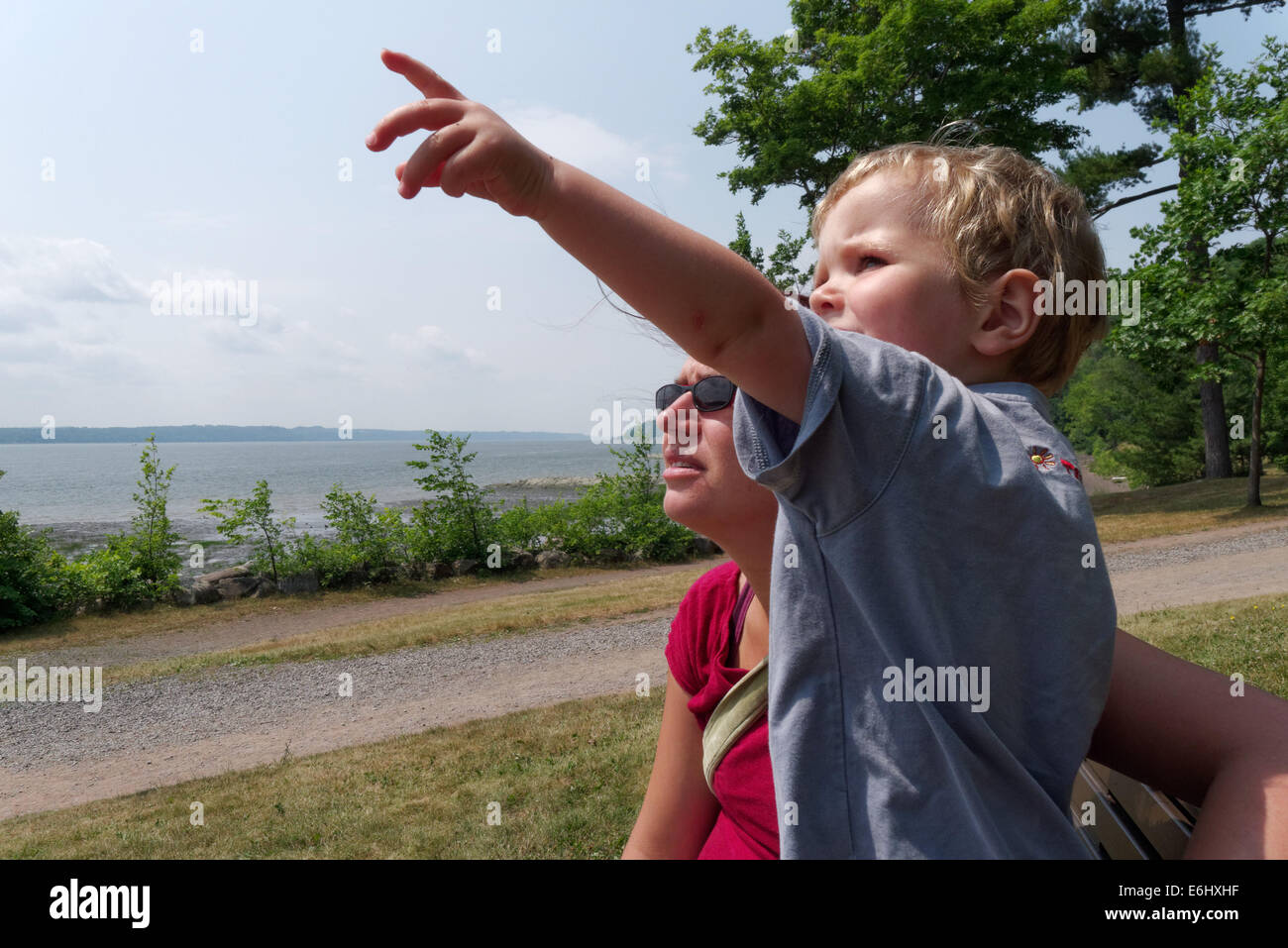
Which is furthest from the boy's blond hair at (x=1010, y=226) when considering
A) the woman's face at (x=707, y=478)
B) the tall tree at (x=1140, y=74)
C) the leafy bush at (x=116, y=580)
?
the tall tree at (x=1140, y=74)

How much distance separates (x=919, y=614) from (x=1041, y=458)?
26 cm

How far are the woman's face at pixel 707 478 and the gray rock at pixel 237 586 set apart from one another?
15402mm

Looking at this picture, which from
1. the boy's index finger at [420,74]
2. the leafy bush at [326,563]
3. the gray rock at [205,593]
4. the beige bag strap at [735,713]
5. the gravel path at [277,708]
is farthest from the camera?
the leafy bush at [326,563]

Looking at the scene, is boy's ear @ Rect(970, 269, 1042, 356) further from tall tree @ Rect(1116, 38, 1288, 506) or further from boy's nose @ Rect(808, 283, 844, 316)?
tall tree @ Rect(1116, 38, 1288, 506)

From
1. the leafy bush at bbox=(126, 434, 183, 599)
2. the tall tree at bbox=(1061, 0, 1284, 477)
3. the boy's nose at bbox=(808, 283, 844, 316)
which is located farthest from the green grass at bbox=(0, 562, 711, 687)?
the tall tree at bbox=(1061, 0, 1284, 477)

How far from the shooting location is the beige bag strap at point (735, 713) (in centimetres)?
152

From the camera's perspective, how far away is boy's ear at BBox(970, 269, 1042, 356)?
1.29m

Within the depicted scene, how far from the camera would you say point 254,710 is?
28.7 feet

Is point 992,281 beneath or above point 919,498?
above

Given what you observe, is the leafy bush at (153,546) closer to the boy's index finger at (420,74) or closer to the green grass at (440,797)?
the green grass at (440,797)

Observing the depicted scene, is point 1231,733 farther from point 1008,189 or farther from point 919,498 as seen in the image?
point 1008,189

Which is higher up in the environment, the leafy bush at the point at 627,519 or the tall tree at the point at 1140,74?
the tall tree at the point at 1140,74
